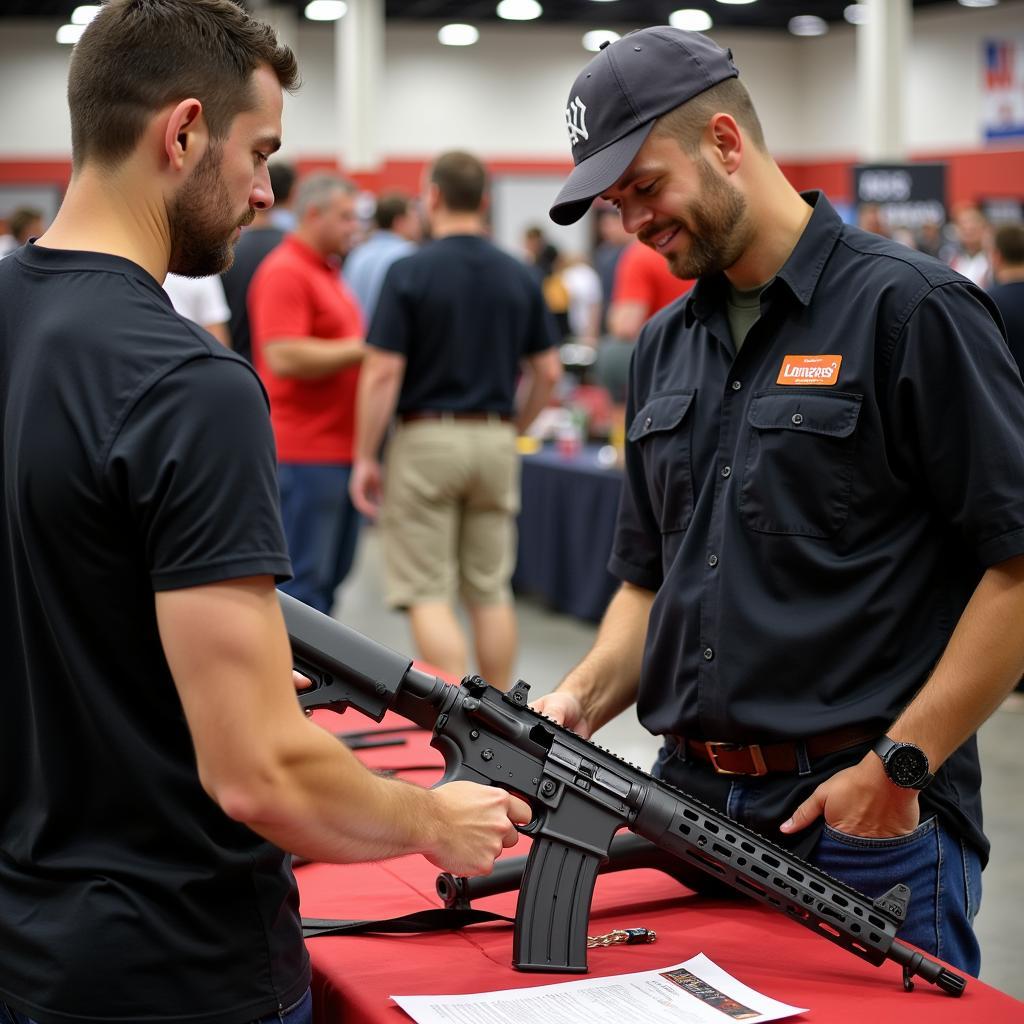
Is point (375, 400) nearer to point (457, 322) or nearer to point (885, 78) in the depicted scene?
point (457, 322)

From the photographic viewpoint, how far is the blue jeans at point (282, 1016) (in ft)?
3.94

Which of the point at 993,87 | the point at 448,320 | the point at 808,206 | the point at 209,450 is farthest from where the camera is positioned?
the point at 993,87

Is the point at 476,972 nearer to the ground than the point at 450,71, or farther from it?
nearer to the ground

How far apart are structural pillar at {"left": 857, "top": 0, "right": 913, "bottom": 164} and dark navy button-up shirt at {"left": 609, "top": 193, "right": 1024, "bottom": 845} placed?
392 inches

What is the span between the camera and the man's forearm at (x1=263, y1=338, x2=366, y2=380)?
13.5 ft

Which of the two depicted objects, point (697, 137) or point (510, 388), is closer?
point (697, 137)

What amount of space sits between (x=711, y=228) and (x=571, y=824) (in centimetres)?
71

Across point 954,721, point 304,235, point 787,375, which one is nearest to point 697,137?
point 787,375

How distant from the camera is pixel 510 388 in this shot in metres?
4.32

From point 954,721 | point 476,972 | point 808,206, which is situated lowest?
point 476,972

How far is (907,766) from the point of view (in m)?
1.47

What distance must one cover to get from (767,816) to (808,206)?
75cm

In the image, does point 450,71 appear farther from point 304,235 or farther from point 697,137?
point 697,137

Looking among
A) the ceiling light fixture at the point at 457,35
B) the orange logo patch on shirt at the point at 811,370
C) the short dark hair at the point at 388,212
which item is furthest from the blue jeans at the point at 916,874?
the ceiling light fixture at the point at 457,35
